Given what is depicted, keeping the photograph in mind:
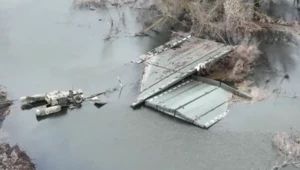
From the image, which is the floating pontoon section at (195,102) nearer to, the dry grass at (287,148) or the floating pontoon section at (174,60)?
the floating pontoon section at (174,60)

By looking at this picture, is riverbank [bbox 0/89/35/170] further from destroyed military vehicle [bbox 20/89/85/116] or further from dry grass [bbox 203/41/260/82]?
dry grass [bbox 203/41/260/82]

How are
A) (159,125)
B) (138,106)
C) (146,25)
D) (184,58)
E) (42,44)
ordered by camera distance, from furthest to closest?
(146,25) < (42,44) < (184,58) < (138,106) < (159,125)

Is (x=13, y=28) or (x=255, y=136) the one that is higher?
(x=13, y=28)

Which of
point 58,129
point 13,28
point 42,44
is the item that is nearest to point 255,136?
point 58,129

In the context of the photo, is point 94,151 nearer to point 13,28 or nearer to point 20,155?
point 20,155

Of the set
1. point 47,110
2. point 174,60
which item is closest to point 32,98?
point 47,110

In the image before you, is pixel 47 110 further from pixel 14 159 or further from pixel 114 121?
pixel 14 159

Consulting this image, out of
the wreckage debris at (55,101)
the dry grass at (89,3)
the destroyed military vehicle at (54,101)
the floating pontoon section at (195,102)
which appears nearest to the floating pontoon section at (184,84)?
the floating pontoon section at (195,102)

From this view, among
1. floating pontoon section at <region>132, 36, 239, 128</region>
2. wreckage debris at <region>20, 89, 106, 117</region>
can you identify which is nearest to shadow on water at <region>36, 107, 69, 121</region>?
wreckage debris at <region>20, 89, 106, 117</region>
